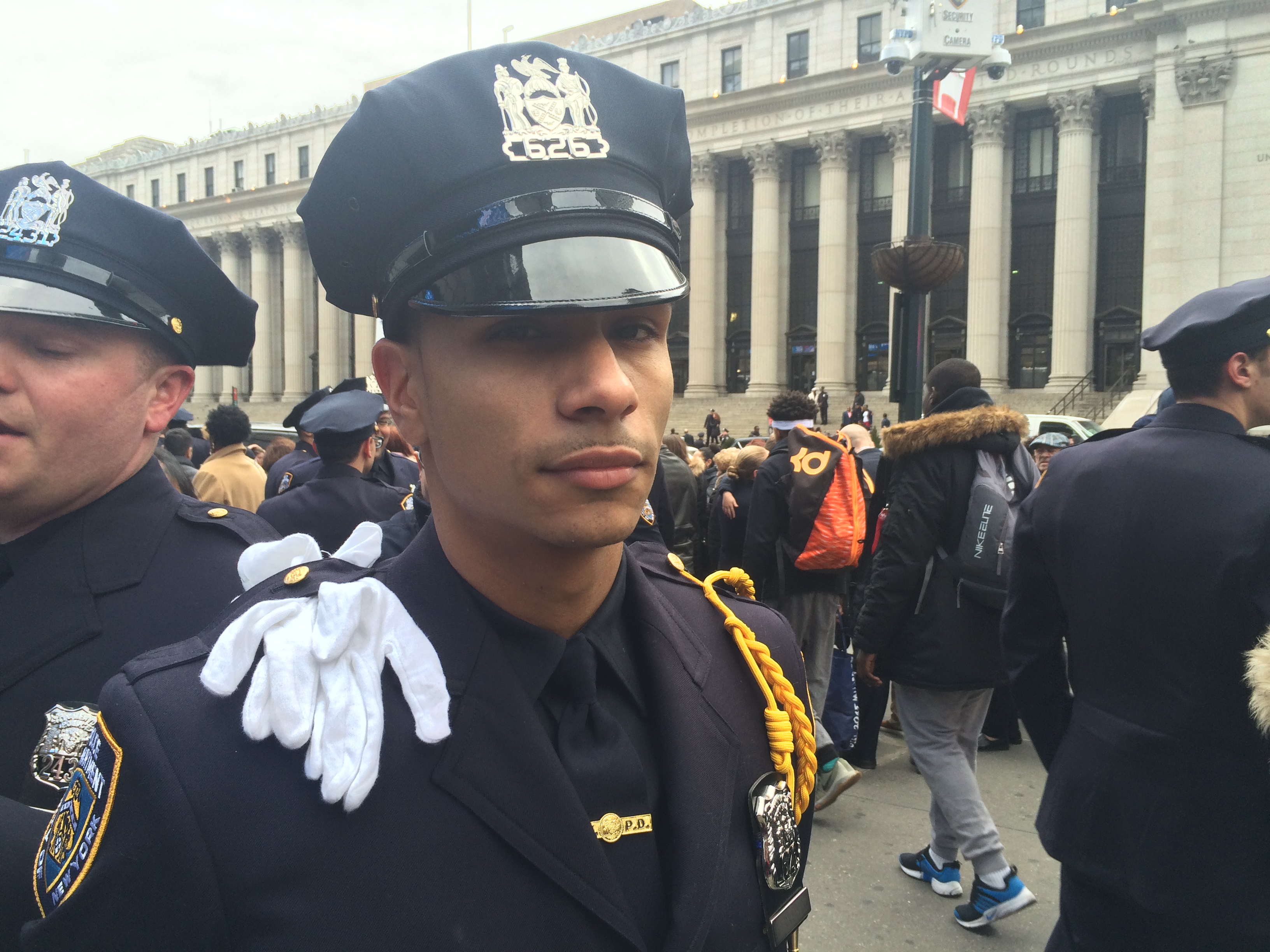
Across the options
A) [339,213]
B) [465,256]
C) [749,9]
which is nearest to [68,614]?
[339,213]

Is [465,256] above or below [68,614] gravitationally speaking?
above

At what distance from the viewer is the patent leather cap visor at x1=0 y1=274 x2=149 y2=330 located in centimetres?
189

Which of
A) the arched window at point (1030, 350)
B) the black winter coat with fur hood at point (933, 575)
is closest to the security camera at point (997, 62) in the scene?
the black winter coat with fur hood at point (933, 575)

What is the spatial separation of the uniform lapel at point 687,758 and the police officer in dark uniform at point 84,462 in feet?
3.77

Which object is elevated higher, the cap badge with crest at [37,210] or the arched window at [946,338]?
the arched window at [946,338]

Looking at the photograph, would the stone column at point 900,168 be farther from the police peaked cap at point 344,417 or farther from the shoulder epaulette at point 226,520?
the shoulder epaulette at point 226,520

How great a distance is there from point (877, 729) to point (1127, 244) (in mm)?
35467

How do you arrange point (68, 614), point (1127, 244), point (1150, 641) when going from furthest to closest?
1. point (1127, 244)
2. point (1150, 641)
3. point (68, 614)

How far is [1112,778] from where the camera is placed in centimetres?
289

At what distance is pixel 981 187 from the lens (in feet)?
112

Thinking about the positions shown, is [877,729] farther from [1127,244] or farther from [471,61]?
[1127,244]

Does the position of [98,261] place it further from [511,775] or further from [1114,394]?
[1114,394]

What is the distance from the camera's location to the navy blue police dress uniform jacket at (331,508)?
5242mm

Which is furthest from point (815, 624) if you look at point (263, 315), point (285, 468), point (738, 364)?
point (263, 315)
